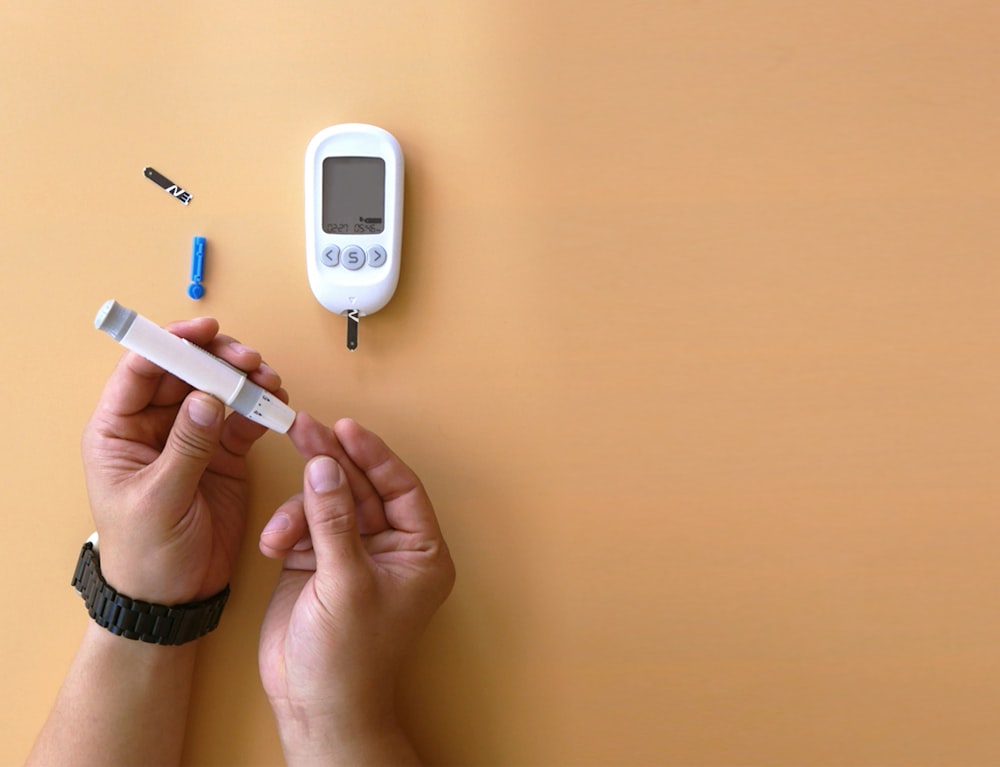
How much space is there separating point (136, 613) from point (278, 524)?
17cm

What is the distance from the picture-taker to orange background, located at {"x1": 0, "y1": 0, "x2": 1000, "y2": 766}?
0.87 meters

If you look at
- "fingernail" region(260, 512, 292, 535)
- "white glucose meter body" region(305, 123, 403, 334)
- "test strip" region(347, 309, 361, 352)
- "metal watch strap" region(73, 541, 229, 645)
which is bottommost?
"metal watch strap" region(73, 541, 229, 645)

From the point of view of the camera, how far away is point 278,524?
0.77 m

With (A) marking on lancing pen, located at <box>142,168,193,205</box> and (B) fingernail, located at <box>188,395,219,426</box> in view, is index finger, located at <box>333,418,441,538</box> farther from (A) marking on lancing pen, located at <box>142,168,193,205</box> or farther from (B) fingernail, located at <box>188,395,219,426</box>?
(A) marking on lancing pen, located at <box>142,168,193,205</box>

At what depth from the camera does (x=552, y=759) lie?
0.87 m

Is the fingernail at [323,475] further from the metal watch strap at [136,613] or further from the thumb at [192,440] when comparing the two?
the metal watch strap at [136,613]

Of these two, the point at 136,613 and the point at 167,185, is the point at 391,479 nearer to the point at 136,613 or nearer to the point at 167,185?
the point at 136,613

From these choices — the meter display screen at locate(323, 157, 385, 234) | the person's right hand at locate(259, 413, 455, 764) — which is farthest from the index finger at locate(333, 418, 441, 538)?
the meter display screen at locate(323, 157, 385, 234)

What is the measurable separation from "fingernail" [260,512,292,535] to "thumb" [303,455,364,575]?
5 cm

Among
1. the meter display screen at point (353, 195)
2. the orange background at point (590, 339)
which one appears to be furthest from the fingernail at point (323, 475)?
the meter display screen at point (353, 195)

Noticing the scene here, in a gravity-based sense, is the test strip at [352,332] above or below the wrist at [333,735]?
above

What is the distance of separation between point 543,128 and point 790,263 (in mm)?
315

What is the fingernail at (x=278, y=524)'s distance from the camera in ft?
2.52

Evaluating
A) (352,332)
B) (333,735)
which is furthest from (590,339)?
(333,735)
